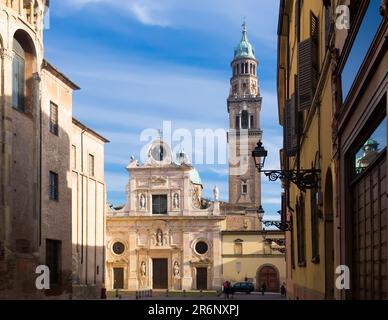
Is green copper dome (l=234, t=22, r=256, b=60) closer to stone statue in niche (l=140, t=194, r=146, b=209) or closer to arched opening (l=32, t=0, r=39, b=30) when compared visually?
stone statue in niche (l=140, t=194, r=146, b=209)

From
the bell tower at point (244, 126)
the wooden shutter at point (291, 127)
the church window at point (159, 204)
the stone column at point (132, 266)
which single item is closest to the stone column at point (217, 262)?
the church window at point (159, 204)

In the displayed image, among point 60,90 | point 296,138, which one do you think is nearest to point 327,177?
point 296,138

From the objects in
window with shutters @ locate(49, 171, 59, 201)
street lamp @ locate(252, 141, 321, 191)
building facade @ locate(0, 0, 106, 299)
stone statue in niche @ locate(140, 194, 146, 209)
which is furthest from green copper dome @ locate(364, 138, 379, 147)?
stone statue in niche @ locate(140, 194, 146, 209)

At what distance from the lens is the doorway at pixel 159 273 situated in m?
60.7

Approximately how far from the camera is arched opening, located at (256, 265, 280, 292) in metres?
58.6

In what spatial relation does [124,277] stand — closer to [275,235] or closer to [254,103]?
[275,235]

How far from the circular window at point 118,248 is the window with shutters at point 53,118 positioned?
116 ft

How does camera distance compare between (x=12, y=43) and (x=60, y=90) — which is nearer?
(x=12, y=43)

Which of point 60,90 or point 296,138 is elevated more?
point 60,90

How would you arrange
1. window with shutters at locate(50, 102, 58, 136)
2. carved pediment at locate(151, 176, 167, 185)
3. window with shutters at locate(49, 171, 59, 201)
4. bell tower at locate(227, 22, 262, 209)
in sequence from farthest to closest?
bell tower at locate(227, 22, 262, 209)
carved pediment at locate(151, 176, 167, 185)
window with shutters at locate(50, 102, 58, 136)
window with shutters at locate(49, 171, 59, 201)

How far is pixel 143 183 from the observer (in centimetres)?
6269

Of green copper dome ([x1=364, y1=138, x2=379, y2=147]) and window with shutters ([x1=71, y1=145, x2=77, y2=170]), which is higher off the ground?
window with shutters ([x1=71, y1=145, x2=77, y2=170])

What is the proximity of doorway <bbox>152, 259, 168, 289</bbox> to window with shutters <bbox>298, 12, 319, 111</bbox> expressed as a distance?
49.4m
